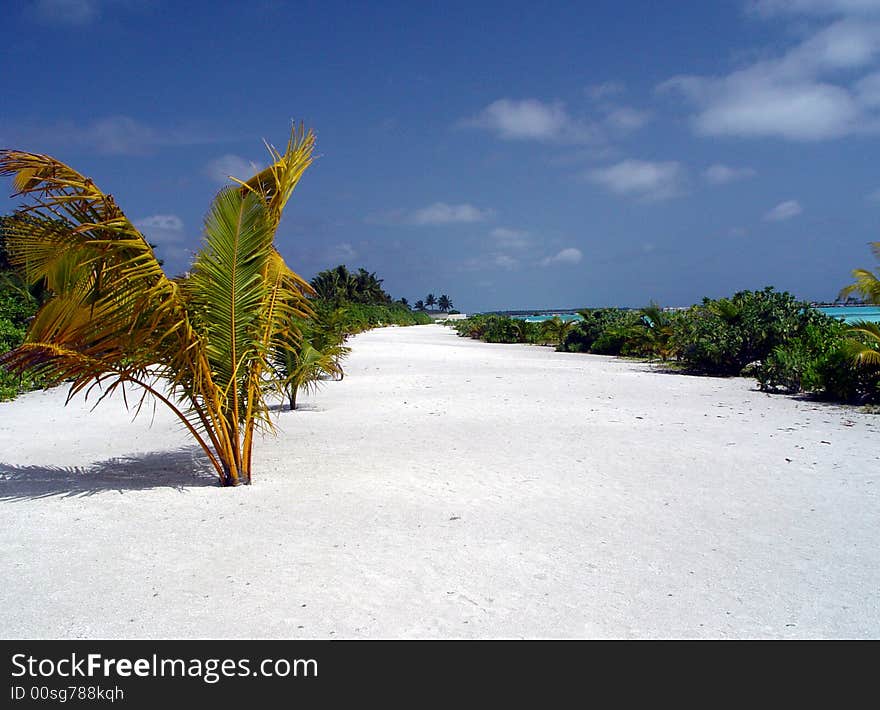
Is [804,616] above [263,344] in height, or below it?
below

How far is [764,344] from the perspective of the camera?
52.7ft

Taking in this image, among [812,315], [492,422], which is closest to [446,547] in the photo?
[492,422]

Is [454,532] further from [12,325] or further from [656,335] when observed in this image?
[656,335]

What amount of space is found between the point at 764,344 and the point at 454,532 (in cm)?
1398

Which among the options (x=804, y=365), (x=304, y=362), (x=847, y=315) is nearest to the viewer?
(x=304, y=362)

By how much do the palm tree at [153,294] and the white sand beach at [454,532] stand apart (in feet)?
3.27

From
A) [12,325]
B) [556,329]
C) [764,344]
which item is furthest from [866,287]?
[556,329]

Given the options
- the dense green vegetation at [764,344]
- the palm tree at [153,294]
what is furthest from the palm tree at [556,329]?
the palm tree at [153,294]

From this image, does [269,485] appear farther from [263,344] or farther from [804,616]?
[804,616]

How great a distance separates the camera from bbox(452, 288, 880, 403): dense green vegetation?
1086cm

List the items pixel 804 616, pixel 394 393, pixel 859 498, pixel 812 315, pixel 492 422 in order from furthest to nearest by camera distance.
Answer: pixel 812 315 → pixel 394 393 → pixel 492 422 → pixel 859 498 → pixel 804 616

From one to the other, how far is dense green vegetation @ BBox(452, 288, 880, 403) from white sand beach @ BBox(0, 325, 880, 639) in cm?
222

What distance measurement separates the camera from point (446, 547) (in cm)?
430

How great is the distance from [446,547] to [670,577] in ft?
4.56
